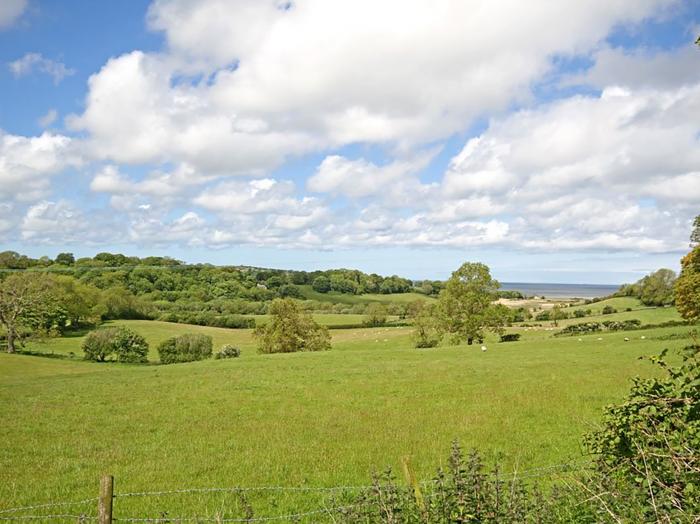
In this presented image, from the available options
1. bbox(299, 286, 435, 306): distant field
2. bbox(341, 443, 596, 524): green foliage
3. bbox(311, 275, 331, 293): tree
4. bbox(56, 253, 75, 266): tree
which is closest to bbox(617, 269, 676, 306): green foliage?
bbox(299, 286, 435, 306): distant field

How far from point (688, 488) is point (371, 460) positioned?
30.0ft

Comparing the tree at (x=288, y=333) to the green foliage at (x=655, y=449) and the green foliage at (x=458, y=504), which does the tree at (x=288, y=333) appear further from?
the green foliage at (x=458, y=504)

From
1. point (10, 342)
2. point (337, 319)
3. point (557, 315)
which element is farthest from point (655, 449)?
point (337, 319)

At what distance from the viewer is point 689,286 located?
46969 mm

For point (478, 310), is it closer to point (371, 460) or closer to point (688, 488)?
point (371, 460)

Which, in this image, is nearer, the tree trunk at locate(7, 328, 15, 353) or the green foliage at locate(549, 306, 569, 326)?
the tree trunk at locate(7, 328, 15, 353)

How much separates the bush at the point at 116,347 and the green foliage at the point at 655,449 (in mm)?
62277

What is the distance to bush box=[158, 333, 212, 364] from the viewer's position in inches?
2589

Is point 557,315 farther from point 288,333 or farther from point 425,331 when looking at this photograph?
point 288,333

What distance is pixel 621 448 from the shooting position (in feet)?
25.4

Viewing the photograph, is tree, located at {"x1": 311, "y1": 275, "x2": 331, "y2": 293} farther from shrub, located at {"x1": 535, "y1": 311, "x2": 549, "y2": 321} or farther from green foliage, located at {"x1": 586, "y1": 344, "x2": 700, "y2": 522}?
green foliage, located at {"x1": 586, "y1": 344, "x2": 700, "y2": 522}

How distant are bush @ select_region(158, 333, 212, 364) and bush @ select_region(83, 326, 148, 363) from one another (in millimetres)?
2934

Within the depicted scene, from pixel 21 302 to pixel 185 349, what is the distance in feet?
68.6

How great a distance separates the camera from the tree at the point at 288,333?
60125 millimetres
